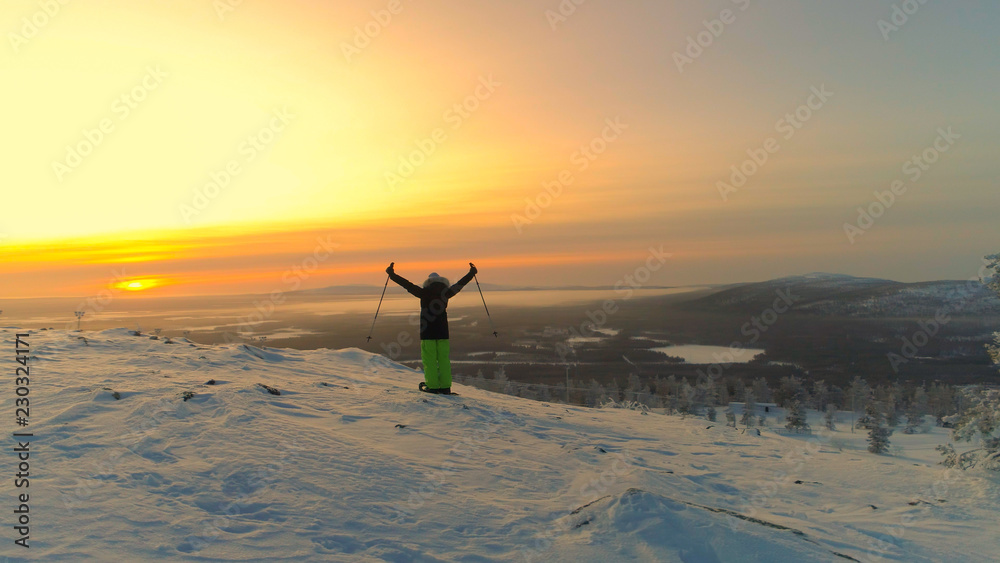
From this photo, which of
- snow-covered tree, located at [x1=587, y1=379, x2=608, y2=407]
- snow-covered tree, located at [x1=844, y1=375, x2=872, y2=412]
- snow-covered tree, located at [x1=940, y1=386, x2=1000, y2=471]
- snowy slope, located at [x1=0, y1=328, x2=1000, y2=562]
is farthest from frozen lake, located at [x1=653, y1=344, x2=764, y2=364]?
snowy slope, located at [x1=0, y1=328, x2=1000, y2=562]

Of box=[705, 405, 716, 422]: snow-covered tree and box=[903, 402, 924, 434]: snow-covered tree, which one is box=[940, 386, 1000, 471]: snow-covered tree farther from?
box=[705, 405, 716, 422]: snow-covered tree

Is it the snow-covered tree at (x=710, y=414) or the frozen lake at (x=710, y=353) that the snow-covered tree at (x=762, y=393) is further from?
the frozen lake at (x=710, y=353)

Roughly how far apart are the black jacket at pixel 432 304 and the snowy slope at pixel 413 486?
164cm

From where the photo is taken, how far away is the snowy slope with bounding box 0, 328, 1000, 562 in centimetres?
513

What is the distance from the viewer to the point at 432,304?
13.0 m

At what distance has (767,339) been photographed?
181 metres

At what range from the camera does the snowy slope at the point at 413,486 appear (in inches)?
202

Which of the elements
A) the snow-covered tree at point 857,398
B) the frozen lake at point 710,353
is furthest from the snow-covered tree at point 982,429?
the frozen lake at point 710,353

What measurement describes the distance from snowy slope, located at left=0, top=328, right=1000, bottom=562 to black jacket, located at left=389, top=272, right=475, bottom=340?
164cm

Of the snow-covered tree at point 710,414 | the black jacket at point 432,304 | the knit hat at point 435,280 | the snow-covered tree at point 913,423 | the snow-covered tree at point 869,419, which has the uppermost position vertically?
the knit hat at point 435,280

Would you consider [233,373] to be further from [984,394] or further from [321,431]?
[984,394]

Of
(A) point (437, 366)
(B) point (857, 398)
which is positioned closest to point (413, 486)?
(A) point (437, 366)

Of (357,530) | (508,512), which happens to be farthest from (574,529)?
(357,530)

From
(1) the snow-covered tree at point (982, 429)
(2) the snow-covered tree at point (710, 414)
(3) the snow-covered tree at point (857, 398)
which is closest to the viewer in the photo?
(1) the snow-covered tree at point (982, 429)
